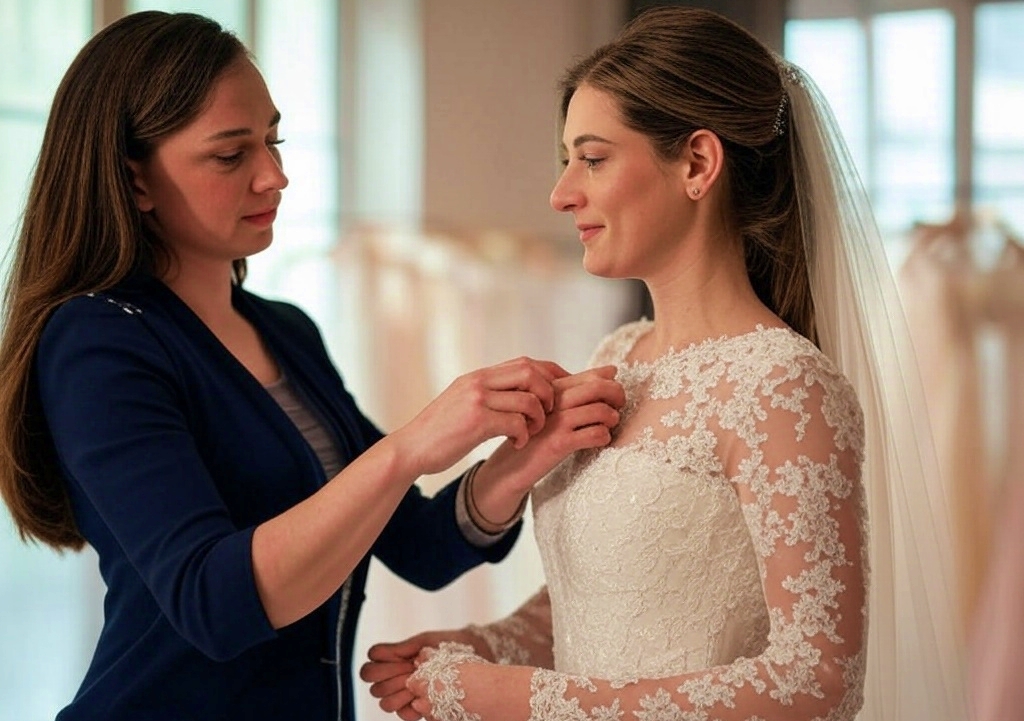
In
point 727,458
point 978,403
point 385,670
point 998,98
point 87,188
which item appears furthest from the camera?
point 998,98

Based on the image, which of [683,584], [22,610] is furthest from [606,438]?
[22,610]

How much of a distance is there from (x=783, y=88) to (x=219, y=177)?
2.36ft

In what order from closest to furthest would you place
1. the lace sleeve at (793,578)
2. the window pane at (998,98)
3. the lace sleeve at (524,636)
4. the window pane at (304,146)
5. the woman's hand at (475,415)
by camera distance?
the lace sleeve at (793,578)
the woman's hand at (475,415)
the lace sleeve at (524,636)
the window pane at (998,98)
the window pane at (304,146)

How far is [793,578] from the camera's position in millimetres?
1487

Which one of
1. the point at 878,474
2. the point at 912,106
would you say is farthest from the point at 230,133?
the point at 912,106

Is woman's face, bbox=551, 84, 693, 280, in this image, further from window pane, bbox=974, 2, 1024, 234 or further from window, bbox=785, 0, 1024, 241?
window pane, bbox=974, 2, 1024, 234

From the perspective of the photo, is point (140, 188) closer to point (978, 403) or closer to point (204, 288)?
point (204, 288)

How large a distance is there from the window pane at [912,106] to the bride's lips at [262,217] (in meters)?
1.94

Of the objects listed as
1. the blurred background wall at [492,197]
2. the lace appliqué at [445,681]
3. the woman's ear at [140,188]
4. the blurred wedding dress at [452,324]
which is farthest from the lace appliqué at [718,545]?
the blurred wedding dress at [452,324]

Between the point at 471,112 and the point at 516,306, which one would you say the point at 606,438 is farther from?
the point at 471,112

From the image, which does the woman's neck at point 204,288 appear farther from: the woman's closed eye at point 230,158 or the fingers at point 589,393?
the fingers at point 589,393

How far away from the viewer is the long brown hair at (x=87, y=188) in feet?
5.57

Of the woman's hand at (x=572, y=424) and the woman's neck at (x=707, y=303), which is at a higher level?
the woman's neck at (x=707, y=303)

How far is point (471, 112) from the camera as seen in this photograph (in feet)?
12.3
